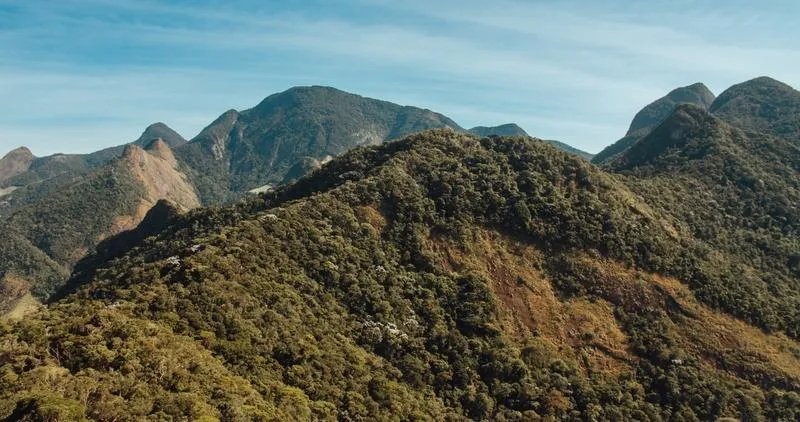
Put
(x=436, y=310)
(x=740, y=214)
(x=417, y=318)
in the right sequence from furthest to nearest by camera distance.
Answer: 1. (x=740, y=214)
2. (x=436, y=310)
3. (x=417, y=318)

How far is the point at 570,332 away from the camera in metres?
97.8

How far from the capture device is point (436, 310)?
94250mm

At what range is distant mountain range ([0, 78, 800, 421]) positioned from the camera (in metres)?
54.6

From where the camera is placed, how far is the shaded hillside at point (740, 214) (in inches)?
4439

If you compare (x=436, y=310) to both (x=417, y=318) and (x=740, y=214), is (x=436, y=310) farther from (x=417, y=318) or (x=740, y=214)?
(x=740, y=214)

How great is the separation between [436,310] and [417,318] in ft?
13.2

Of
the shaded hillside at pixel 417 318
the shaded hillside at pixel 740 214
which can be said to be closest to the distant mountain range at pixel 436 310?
the shaded hillside at pixel 417 318

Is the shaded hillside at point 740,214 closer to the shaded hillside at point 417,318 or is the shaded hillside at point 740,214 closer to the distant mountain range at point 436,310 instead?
the distant mountain range at point 436,310

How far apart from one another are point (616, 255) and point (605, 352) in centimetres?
2483

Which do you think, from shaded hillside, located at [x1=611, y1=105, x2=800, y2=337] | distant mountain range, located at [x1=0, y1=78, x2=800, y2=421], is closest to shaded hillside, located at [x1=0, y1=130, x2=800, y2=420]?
distant mountain range, located at [x1=0, y1=78, x2=800, y2=421]

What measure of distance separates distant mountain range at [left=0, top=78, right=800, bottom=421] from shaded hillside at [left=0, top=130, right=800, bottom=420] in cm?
31

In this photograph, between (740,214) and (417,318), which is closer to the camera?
(417,318)

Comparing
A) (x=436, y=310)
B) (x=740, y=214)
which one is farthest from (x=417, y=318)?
(x=740, y=214)

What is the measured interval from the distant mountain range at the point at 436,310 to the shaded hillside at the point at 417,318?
0.31 meters
